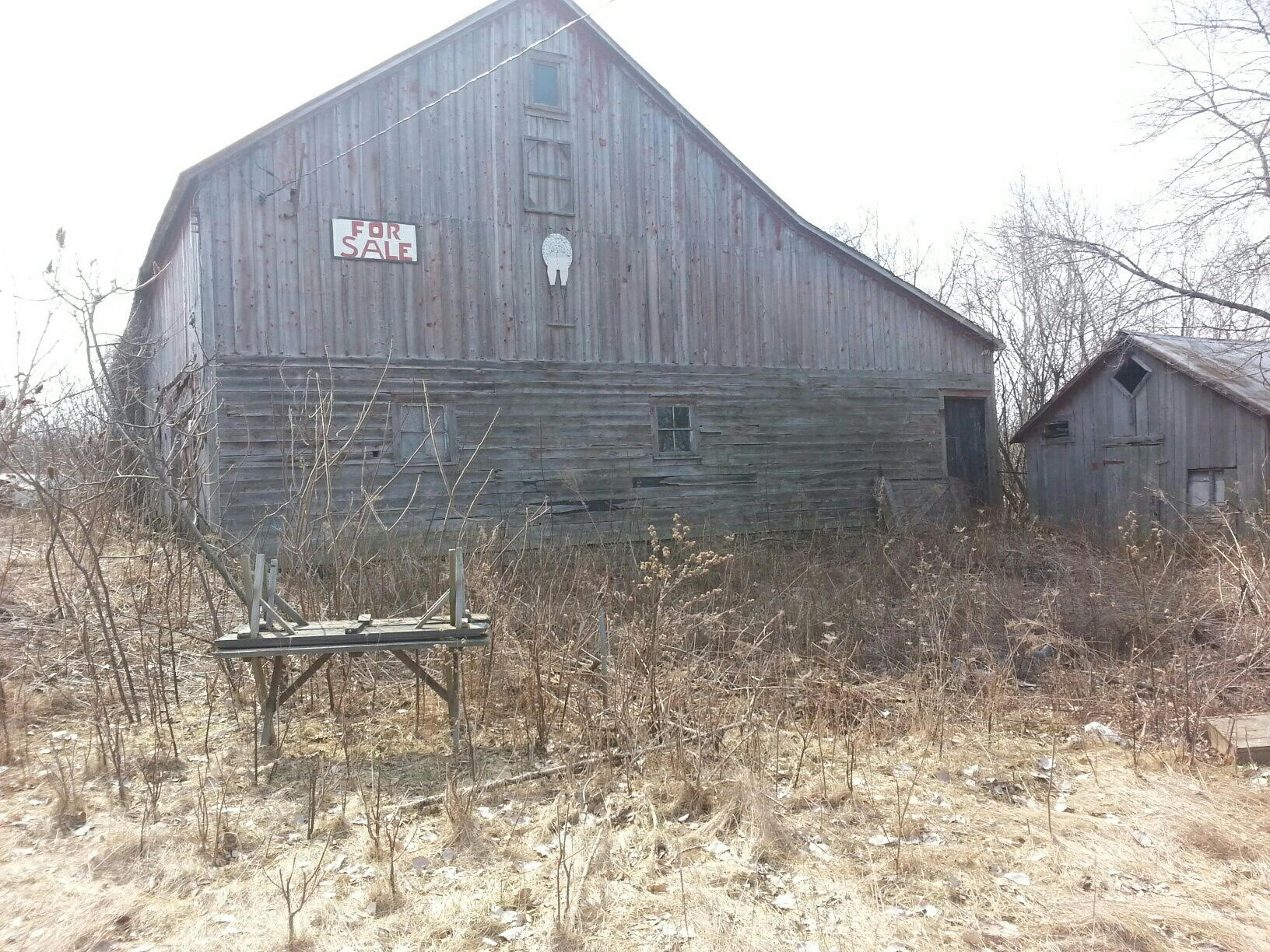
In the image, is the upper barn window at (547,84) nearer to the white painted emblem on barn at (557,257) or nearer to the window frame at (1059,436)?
the white painted emblem on barn at (557,257)

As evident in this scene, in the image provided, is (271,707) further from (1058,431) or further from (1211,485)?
(1058,431)

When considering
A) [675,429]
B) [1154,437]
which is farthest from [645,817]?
[1154,437]

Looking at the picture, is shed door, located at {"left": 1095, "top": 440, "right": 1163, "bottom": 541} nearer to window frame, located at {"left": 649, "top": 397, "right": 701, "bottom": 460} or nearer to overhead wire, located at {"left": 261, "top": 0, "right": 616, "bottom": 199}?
window frame, located at {"left": 649, "top": 397, "right": 701, "bottom": 460}

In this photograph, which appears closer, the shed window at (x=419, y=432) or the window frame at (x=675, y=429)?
the shed window at (x=419, y=432)

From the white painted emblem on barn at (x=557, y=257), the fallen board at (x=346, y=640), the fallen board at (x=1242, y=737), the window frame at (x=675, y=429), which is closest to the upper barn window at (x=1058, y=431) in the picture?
the window frame at (x=675, y=429)

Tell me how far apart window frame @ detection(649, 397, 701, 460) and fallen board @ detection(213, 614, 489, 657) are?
939 centimetres

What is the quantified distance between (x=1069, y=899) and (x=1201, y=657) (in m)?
4.35

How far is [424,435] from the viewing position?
42.3 ft

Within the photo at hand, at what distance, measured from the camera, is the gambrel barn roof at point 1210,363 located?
46.9ft

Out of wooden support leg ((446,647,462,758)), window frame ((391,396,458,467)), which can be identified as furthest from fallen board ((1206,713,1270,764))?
window frame ((391,396,458,467))

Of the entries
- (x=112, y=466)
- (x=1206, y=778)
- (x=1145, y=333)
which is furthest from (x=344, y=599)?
(x=1145, y=333)

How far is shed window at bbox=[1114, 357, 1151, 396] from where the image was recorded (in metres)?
16.7

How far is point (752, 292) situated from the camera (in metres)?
15.5

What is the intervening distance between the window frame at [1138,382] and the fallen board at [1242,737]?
39.2ft
